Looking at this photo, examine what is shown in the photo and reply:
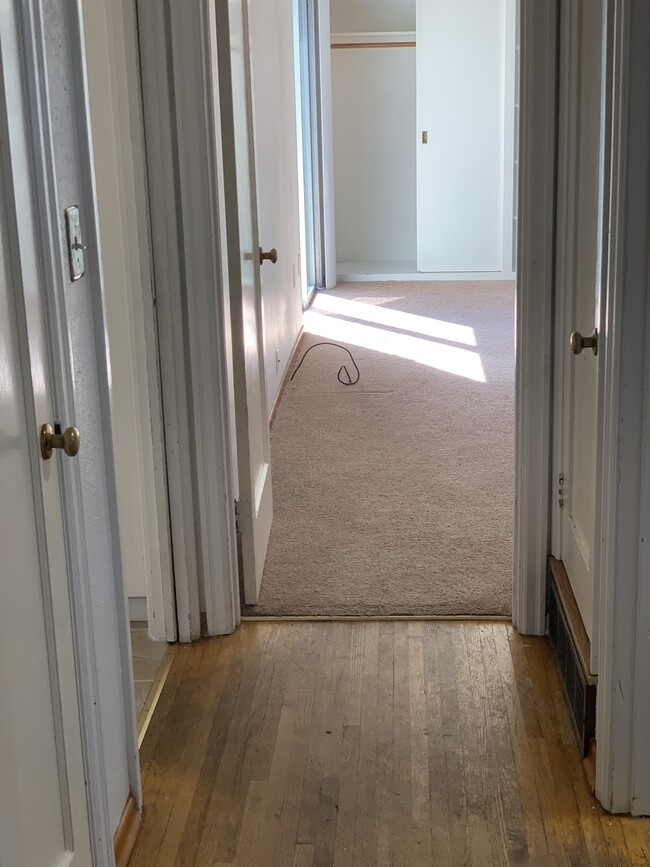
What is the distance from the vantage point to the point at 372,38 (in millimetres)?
8078

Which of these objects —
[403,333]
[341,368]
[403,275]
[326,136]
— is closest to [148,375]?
[341,368]

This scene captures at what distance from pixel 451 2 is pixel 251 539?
220 inches

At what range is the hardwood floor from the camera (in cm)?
200

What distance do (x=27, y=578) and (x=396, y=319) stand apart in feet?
17.5

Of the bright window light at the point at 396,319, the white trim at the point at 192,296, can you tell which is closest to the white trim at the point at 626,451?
the white trim at the point at 192,296

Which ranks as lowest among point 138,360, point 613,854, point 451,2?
point 613,854

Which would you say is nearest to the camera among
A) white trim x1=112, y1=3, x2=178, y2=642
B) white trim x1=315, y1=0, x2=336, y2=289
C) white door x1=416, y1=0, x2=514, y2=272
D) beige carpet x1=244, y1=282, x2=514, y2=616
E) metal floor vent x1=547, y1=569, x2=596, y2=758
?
metal floor vent x1=547, y1=569, x2=596, y2=758

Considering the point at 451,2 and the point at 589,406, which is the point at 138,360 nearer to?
the point at 589,406

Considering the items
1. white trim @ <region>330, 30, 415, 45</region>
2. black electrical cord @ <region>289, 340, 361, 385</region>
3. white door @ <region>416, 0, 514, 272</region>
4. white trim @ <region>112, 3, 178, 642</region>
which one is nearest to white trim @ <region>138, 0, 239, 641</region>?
white trim @ <region>112, 3, 178, 642</region>

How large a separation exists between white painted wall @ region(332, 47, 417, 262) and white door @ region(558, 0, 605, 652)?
240 inches

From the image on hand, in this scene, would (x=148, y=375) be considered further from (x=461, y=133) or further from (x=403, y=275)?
(x=403, y=275)

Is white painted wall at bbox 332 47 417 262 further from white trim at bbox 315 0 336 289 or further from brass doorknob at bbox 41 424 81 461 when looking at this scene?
brass doorknob at bbox 41 424 81 461

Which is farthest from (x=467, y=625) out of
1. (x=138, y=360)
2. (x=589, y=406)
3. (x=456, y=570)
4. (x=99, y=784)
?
(x=99, y=784)

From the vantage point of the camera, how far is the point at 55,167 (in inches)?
63.8
